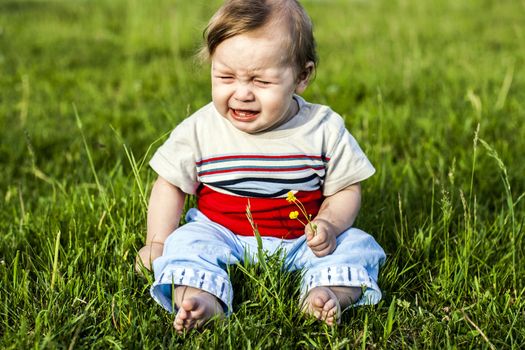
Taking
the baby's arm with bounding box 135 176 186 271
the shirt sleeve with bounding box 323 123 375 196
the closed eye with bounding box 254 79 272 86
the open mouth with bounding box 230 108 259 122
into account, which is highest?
the closed eye with bounding box 254 79 272 86

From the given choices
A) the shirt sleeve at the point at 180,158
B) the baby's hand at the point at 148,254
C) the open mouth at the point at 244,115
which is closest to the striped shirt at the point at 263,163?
the shirt sleeve at the point at 180,158

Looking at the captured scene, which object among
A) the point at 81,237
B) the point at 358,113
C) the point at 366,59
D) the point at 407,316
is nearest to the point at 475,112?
the point at 358,113

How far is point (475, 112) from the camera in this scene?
418 centimetres

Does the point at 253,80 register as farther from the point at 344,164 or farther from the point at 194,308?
the point at 194,308

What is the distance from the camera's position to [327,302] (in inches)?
81.9

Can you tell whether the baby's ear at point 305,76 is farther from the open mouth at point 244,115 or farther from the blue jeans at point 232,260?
the blue jeans at point 232,260

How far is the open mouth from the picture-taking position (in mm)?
2303

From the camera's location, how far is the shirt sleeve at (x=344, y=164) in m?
2.42

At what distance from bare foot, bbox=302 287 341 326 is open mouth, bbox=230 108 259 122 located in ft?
2.01

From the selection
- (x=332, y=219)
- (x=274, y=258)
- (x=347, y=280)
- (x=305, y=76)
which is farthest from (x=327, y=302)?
(x=305, y=76)


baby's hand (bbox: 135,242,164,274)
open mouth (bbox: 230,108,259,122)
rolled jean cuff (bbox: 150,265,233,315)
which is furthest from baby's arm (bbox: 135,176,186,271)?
open mouth (bbox: 230,108,259,122)

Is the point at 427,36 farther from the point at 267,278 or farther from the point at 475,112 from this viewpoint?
the point at 267,278

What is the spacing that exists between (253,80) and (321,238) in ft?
1.85

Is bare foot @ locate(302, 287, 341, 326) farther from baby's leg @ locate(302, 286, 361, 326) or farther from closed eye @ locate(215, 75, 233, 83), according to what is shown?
closed eye @ locate(215, 75, 233, 83)
